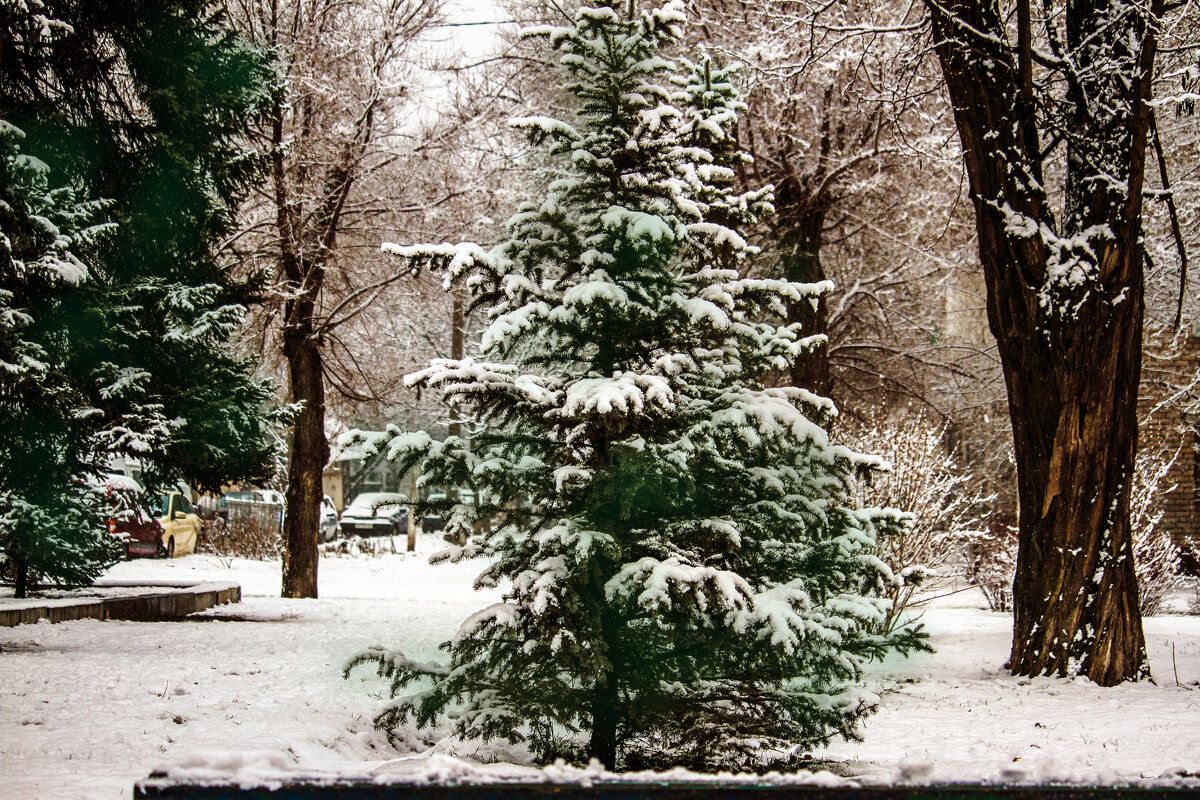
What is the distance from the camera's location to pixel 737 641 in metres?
4.93

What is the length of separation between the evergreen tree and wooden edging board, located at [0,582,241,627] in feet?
1.23

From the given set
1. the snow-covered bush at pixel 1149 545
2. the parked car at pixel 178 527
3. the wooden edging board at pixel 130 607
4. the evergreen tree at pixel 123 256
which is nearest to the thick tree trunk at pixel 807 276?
the snow-covered bush at pixel 1149 545

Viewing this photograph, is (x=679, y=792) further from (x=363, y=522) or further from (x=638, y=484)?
(x=363, y=522)

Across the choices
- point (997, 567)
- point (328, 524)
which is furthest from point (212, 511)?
point (997, 567)

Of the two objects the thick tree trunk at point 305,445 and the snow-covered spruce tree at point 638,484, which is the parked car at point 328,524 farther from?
the snow-covered spruce tree at point 638,484

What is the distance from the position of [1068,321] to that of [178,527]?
21.5m

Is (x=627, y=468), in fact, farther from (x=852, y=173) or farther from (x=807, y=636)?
(x=852, y=173)

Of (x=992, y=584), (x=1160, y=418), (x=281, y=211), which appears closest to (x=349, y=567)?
(x=281, y=211)

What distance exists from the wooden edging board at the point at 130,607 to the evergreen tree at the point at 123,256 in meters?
0.38

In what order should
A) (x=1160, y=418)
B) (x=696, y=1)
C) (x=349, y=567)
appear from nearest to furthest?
(x=696, y=1), (x=1160, y=418), (x=349, y=567)

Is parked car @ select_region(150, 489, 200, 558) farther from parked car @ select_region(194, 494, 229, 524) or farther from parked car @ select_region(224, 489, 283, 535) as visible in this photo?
parked car @ select_region(224, 489, 283, 535)

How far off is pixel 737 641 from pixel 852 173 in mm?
11852

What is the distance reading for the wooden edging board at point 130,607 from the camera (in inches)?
393

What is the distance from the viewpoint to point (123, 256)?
10.9m
